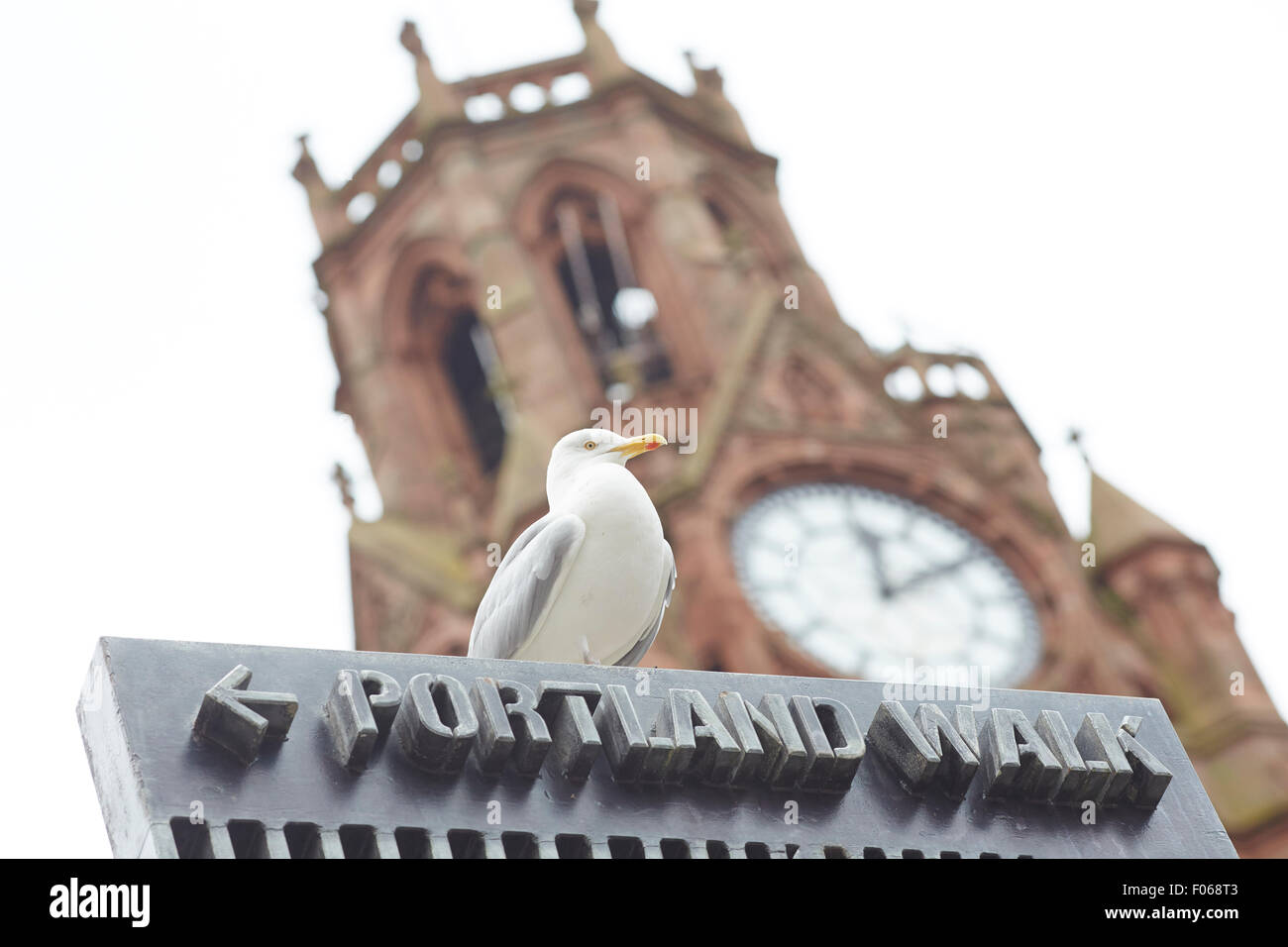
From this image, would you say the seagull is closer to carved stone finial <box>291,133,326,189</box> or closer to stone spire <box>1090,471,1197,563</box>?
stone spire <box>1090,471,1197,563</box>

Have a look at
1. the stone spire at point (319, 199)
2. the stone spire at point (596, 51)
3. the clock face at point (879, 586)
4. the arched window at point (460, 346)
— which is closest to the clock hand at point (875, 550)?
the clock face at point (879, 586)

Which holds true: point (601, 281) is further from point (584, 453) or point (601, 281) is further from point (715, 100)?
point (584, 453)

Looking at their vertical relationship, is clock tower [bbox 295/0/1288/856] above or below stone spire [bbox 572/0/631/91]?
below

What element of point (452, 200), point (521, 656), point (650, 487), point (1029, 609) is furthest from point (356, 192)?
point (521, 656)

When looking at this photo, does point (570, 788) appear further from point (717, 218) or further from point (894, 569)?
point (717, 218)

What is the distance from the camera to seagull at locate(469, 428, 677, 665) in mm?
9070

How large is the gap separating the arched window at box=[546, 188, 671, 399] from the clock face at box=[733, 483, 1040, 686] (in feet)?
15.4

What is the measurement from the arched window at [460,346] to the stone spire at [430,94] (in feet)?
6.93

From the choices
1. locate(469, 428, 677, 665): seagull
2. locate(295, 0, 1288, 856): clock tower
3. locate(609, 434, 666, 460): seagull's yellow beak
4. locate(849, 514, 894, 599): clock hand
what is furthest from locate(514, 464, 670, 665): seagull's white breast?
locate(849, 514, 894, 599): clock hand

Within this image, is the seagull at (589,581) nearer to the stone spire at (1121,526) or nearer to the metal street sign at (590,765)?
the metal street sign at (590,765)

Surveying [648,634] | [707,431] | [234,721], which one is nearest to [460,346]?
[707,431]

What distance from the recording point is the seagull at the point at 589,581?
907cm

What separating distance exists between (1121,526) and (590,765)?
22.4 metres

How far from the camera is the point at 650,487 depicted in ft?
90.4
